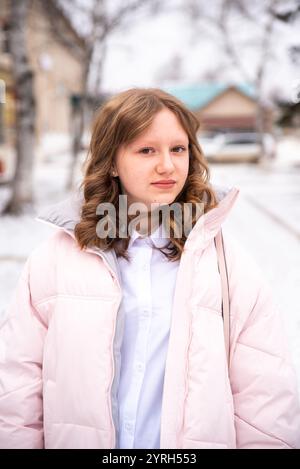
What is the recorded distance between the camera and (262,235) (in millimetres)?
7895

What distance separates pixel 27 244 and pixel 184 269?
588 cm

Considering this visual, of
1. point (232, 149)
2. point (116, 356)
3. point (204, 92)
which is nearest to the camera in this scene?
point (116, 356)

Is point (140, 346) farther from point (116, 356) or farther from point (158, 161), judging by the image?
point (158, 161)

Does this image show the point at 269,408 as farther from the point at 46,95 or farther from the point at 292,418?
the point at 46,95

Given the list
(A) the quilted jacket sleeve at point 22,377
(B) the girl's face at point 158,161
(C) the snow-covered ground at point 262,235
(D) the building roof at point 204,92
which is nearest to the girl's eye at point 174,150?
(B) the girl's face at point 158,161

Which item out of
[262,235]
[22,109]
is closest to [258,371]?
[262,235]

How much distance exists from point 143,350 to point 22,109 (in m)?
8.45

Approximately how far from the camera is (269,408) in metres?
Result: 1.69

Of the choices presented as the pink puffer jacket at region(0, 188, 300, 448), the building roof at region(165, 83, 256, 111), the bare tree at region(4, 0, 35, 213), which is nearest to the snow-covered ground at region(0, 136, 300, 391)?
the bare tree at region(4, 0, 35, 213)

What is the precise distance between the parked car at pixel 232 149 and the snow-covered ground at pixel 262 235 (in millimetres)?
9524

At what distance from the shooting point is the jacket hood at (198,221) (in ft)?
5.64

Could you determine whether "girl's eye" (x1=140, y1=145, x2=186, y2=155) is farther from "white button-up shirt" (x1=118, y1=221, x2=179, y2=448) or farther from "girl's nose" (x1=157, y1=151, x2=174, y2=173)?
"white button-up shirt" (x1=118, y1=221, x2=179, y2=448)

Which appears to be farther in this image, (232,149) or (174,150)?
(232,149)

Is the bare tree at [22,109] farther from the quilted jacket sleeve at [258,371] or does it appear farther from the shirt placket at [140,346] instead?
the quilted jacket sleeve at [258,371]
